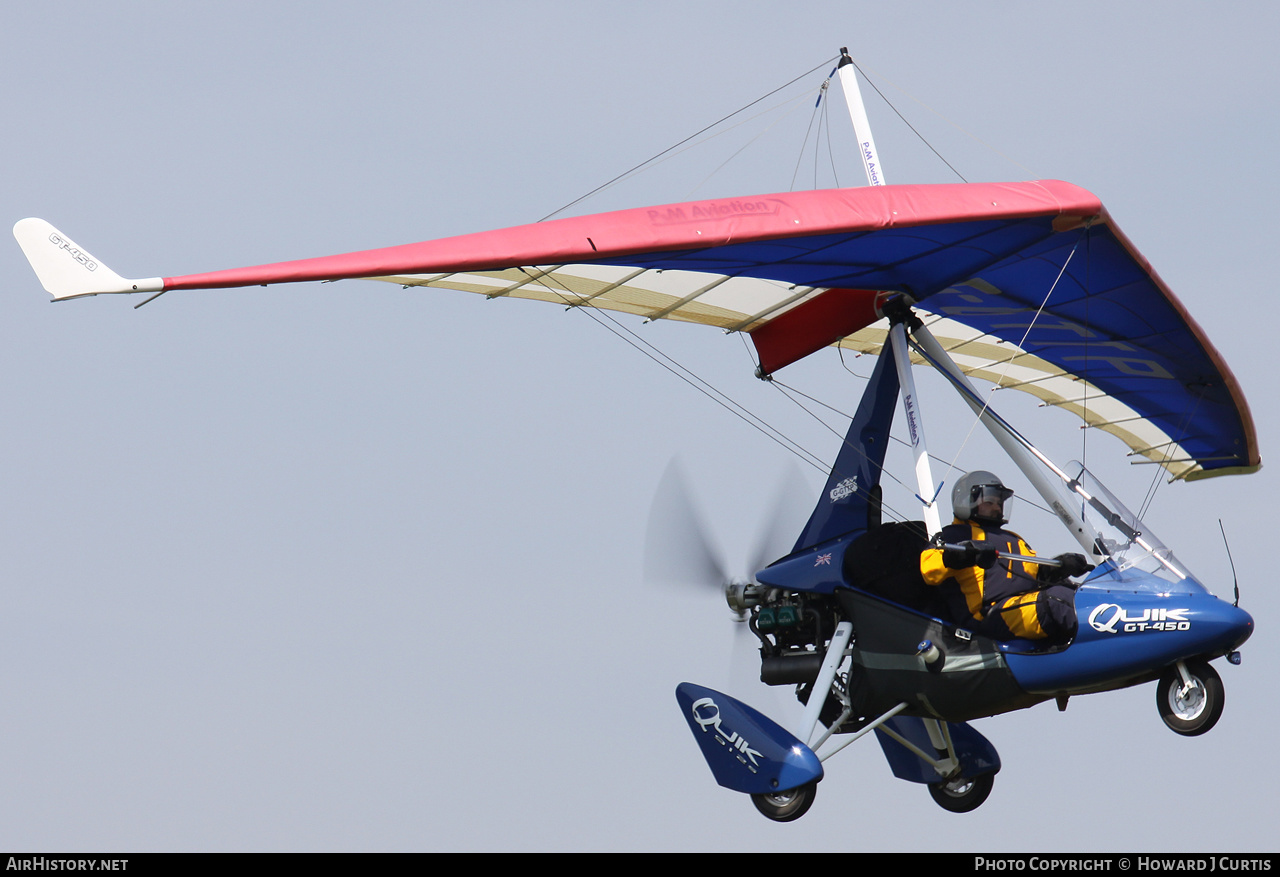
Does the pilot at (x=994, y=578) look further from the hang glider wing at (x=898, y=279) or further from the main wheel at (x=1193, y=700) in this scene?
the hang glider wing at (x=898, y=279)

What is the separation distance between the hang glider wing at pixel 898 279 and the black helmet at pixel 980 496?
172 centimetres

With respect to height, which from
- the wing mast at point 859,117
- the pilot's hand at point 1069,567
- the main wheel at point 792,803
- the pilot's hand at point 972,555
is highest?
the wing mast at point 859,117

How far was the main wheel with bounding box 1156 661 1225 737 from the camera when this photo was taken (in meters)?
11.5

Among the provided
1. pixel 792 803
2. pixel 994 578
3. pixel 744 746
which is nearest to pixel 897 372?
pixel 994 578

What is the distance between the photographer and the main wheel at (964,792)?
552 inches

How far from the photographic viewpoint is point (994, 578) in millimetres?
11836

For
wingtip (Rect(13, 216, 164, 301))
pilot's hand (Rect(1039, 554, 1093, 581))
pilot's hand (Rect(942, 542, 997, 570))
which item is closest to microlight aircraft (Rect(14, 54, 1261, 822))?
wingtip (Rect(13, 216, 164, 301))

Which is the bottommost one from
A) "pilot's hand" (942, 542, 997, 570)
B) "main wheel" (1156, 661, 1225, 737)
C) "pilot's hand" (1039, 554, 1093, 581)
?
"main wheel" (1156, 661, 1225, 737)

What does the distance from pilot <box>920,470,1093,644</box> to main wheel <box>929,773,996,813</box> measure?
8.74ft

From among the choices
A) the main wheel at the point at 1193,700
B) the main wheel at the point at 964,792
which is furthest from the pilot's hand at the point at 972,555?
the main wheel at the point at 964,792

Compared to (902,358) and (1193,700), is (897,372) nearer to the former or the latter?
(902,358)

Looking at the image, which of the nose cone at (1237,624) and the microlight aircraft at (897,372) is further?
the nose cone at (1237,624)

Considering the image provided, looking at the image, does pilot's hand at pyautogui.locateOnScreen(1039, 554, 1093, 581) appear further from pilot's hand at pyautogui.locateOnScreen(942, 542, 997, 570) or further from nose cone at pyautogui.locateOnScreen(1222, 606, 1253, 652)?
nose cone at pyautogui.locateOnScreen(1222, 606, 1253, 652)

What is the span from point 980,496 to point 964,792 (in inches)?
135
